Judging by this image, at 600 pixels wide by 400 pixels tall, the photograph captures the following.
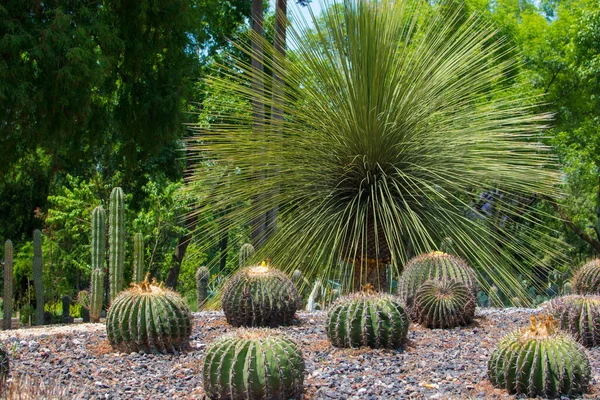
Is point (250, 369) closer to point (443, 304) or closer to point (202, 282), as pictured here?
point (443, 304)

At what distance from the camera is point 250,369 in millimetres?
4297

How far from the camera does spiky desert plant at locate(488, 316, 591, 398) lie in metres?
4.48

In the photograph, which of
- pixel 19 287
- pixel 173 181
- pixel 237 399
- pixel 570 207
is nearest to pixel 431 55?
pixel 237 399

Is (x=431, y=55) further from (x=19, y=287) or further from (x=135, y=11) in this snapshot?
(x=19, y=287)

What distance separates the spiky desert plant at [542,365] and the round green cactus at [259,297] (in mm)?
2338

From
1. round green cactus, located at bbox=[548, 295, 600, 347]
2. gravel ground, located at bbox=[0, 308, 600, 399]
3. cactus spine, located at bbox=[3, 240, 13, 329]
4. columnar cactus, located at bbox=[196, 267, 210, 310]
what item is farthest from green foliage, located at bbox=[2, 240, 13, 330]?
round green cactus, located at bbox=[548, 295, 600, 347]

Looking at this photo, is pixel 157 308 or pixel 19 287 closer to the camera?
pixel 157 308

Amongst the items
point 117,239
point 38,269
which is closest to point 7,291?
point 38,269

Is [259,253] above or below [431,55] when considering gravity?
below

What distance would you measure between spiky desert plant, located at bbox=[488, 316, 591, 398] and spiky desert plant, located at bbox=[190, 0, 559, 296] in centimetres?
191

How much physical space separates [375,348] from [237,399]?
1606 mm

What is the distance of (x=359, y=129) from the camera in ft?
21.8

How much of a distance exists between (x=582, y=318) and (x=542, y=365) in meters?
1.54

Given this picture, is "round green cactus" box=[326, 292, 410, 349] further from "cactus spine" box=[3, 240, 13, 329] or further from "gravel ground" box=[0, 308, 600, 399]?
"cactus spine" box=[3, 240, 13, 329]
